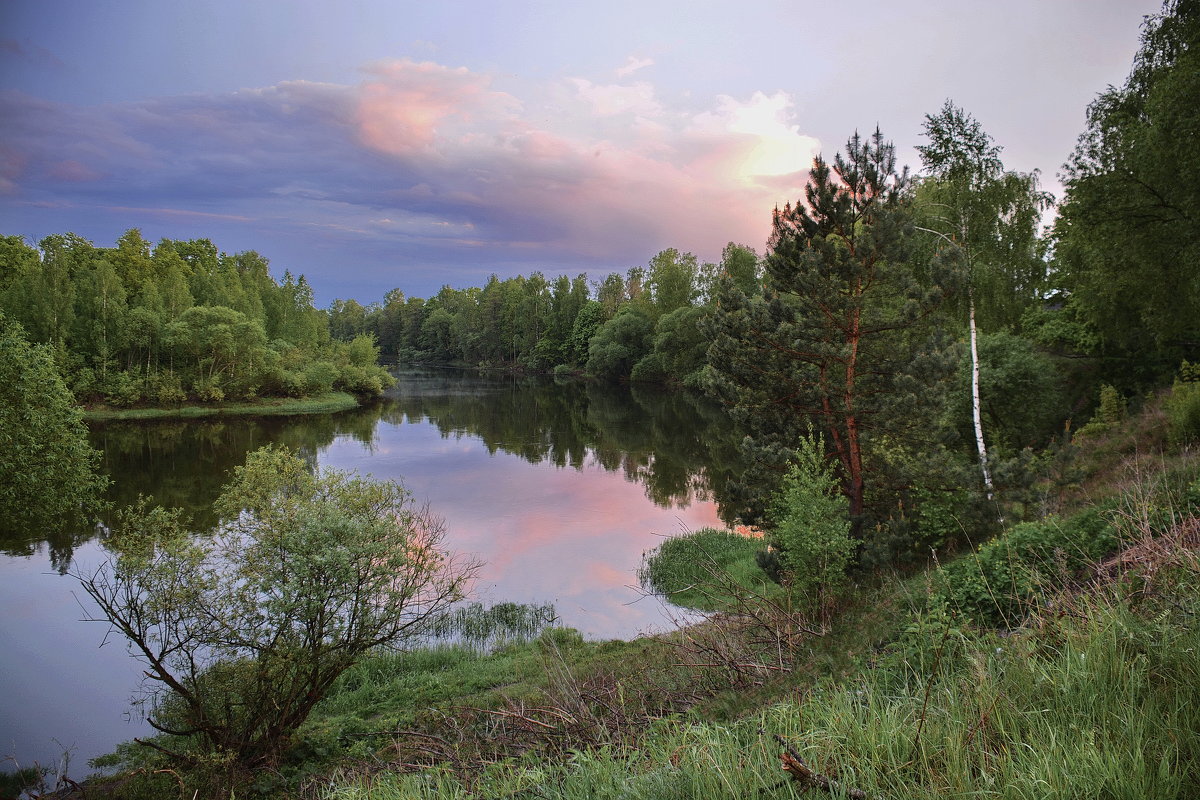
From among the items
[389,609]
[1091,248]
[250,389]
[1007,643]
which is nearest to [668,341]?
[250,389]

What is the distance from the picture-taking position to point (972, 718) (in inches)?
124

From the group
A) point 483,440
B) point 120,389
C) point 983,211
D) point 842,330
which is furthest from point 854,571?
point 120,389

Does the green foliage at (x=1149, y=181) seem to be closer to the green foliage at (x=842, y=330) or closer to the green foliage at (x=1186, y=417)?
the green foliage at (x=1186, y=417)

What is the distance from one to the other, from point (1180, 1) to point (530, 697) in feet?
70.5

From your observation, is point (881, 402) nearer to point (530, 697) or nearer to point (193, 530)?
point (530, 697)

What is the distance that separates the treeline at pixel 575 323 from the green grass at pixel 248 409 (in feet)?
106

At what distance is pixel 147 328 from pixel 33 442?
3685 centimetres

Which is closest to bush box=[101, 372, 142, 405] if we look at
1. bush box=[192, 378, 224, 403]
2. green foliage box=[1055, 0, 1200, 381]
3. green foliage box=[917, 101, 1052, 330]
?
bush box=[192, 378, 224, 403]

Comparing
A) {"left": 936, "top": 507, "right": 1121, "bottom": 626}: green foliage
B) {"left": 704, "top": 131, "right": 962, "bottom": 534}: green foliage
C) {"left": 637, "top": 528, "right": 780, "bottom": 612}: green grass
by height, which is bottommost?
{"left": 637, "top": 528, "right": 780, "bottom": 612}: green grass

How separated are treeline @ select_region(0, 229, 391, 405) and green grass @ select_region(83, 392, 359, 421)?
40.8 inches

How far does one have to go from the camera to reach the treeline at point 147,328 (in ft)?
138

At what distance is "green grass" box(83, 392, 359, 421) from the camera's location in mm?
44281

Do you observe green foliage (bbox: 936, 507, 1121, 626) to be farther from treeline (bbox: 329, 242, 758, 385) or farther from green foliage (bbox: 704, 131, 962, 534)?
treeline (bbox: 329, 242, 758, 385)

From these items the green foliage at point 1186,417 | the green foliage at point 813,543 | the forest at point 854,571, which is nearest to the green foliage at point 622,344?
the forest at point 854,571
